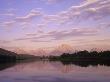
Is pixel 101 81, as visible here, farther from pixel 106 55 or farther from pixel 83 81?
pixel 106 55

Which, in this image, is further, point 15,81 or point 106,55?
point 106,55

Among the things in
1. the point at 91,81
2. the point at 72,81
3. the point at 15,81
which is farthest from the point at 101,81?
the point at 15,81

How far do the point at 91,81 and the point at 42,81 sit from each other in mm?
4567

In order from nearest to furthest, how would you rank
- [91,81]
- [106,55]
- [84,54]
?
[91,81] → [106,55] → [84,54]

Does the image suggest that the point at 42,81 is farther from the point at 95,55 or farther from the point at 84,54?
the point at 84,54

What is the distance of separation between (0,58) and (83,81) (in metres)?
95.2

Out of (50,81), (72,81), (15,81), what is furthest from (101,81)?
(15,81)

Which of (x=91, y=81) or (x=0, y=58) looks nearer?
(x=91, y=81)

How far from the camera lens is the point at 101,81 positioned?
72.9ft

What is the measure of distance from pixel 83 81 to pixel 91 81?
0.71 m

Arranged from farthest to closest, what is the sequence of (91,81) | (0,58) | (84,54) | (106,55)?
(84,54)
(106,55)
(0,58)
(91,81)

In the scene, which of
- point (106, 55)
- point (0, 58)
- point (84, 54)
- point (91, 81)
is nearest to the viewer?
point (91, 81)

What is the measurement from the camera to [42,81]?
23438mm

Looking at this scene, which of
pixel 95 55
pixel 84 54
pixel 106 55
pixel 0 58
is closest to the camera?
pixel 0 58
